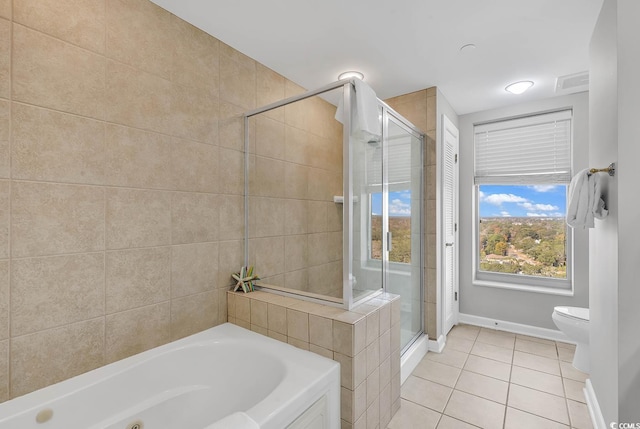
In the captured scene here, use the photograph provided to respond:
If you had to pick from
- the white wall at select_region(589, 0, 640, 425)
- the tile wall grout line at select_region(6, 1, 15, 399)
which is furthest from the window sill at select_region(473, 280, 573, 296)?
the tile wall grout line at select_region(6, 1, 15, 399)

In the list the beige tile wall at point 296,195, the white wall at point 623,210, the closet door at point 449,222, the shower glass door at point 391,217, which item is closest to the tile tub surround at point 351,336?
the shower glass door at point 391,217

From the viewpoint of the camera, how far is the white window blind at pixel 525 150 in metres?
2.91

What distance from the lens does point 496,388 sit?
2.11m

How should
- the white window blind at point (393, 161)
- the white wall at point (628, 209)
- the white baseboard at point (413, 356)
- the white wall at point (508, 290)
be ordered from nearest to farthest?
the white wall at point (628, 209) < the white window blind at point (393, 161) < the white baseboard at point (413, 356) < the white wall at point (508, 290)

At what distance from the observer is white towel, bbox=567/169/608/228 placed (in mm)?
1554

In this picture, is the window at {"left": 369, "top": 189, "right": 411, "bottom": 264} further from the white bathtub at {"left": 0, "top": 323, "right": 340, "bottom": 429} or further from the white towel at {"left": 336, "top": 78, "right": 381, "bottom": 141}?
the white bathtub at {"left": 0, "top": 323, "right": 340, "bottom": 429}

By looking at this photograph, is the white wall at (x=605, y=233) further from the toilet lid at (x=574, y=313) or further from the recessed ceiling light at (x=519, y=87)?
the recessed ceiling light at (x=519, y=87)

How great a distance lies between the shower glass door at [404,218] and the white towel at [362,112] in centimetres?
36

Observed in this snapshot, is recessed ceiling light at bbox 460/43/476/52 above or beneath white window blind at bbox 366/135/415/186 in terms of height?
above

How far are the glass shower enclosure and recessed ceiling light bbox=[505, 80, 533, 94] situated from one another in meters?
0.91

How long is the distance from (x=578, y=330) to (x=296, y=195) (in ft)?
7.75

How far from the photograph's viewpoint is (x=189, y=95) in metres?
1.77

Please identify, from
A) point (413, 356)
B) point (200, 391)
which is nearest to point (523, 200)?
point (413, 356)

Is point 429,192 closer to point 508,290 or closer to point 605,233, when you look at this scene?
point 605,233
